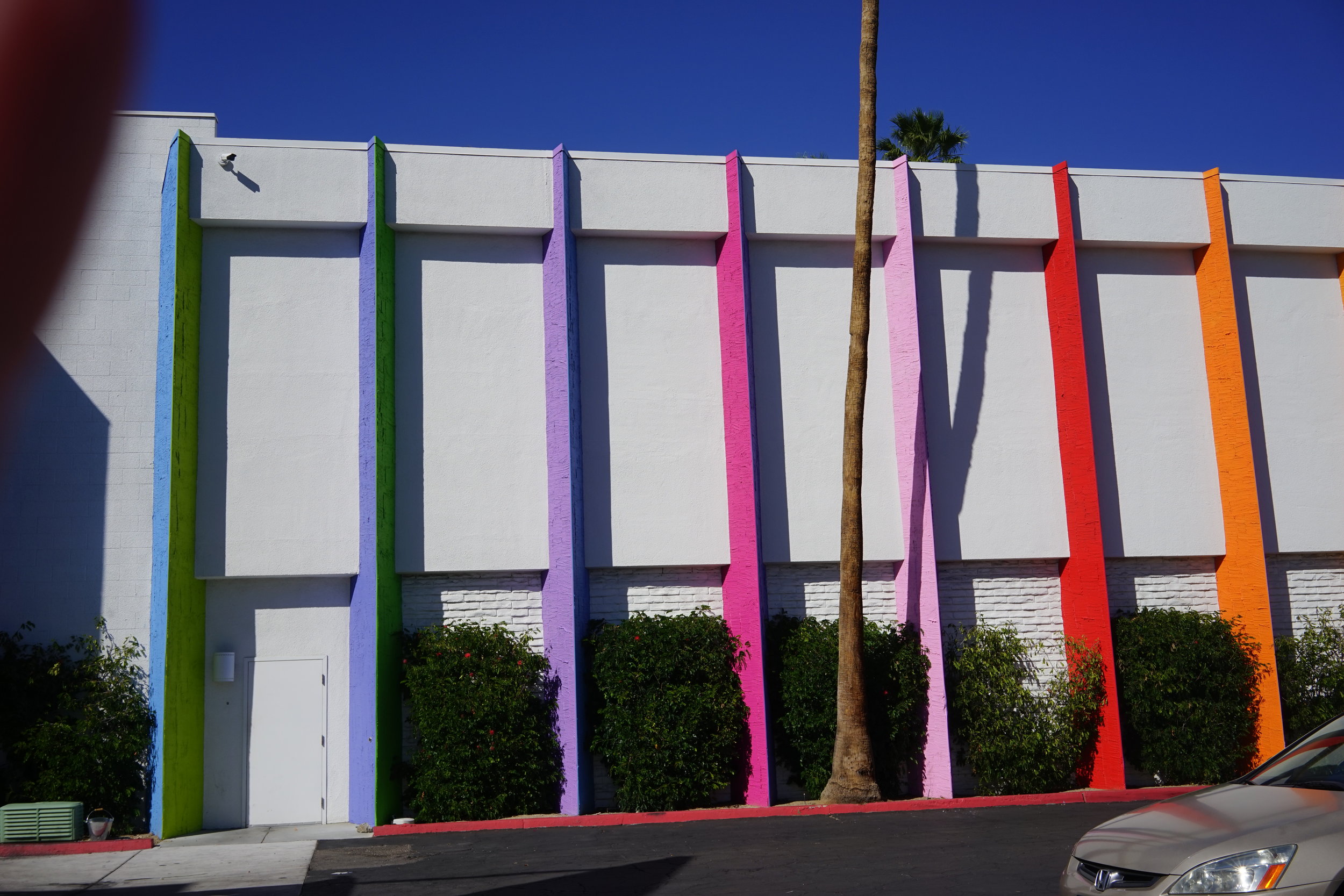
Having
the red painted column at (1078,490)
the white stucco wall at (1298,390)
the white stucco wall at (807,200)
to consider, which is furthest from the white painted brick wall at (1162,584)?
the white stucco wall at (807,200)

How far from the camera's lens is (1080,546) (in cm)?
1503

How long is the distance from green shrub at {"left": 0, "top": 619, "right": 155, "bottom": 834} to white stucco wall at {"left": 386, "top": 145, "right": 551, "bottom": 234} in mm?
6636

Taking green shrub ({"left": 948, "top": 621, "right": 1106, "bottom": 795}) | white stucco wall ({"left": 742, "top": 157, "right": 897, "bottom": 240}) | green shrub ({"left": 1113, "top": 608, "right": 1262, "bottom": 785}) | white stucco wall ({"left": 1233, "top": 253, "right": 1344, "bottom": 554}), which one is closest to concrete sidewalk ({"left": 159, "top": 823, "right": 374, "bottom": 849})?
green shrub ({"left": 948, "top": 621, "right": 1106, "bottom": 795})

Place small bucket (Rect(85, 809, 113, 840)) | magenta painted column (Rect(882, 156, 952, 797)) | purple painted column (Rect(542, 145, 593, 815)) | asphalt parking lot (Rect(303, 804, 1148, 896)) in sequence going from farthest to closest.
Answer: magenta painted column (Rect(882, 156, 952, 797))
purple painted column (Rect(542, 145, 593, 815))
small bucket (Rect(85, 809, 113, 840))
asphalt parking lot (Rect(303, 804, 1148, 896))

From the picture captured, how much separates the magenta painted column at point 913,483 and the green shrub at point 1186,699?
2664mm

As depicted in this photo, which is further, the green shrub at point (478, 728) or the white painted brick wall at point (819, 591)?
the white painted brick wall at point (819, 591)

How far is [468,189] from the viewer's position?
14.7m

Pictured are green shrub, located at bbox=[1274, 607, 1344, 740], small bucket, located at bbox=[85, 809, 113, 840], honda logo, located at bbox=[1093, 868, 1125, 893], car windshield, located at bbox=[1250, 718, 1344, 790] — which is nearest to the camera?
honda logo, located at bbox=[1093, 868, 1125, 893]

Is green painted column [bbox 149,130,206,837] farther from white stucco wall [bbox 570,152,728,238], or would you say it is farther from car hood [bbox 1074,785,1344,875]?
car hood [bbox 1074,785,1344,875]

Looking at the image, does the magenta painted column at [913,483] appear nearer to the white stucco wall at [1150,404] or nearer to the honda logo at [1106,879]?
the white stucco wall at [1150,404]

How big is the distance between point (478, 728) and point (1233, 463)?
11114mm

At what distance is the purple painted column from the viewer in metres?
13.7

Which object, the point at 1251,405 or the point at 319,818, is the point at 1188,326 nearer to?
the point at 1251,405

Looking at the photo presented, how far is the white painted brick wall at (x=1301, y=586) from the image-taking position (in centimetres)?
1600
